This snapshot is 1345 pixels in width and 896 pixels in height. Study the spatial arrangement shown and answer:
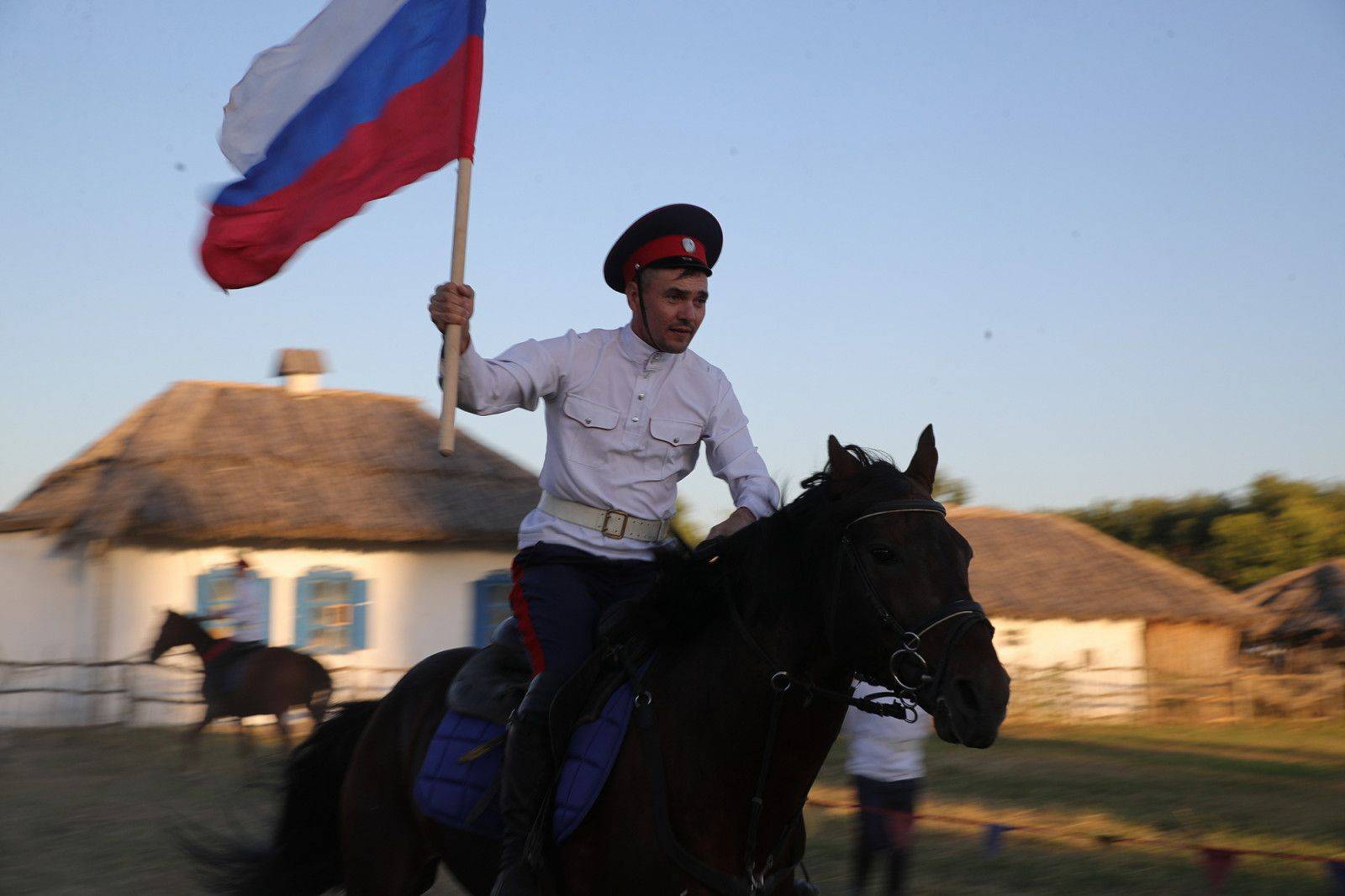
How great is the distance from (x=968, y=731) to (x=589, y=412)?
1.70 metres

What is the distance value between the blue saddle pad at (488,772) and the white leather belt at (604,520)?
0.56m

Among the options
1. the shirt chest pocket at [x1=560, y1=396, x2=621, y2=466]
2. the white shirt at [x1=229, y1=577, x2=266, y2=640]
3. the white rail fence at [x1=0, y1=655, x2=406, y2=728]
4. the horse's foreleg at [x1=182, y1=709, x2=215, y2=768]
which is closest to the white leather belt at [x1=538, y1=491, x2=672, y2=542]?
the shirt chest pocket at [x1=560, y1=396, x2=621, y2=466]

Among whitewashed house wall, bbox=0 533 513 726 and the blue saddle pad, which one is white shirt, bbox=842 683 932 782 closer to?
the blue saddle pad

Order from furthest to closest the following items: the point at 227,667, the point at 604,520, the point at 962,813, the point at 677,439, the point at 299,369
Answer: the point at 299,369 < the point at 227,667 < the point at 962,813 < the point at 677,439 < the point at 604,520

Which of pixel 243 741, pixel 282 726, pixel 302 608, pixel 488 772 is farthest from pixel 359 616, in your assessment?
pixel 488 772

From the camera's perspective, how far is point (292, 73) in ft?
16.4

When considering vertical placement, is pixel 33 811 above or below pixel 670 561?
below

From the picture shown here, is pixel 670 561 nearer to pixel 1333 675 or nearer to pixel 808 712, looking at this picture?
pixel 808 712

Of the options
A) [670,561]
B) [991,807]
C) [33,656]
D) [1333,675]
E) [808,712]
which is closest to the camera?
[808,712]

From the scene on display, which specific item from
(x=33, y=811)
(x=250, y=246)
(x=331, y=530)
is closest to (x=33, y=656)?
(x=331, y=530)

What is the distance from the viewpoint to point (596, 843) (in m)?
3.71

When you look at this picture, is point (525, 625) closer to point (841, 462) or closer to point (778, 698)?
point (778, 698)

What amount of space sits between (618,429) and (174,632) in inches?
488

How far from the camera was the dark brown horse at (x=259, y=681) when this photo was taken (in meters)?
14.3
